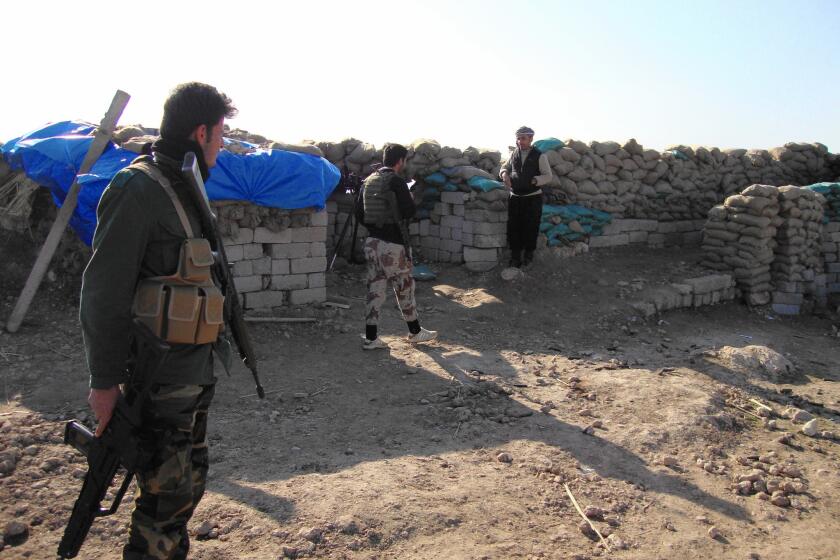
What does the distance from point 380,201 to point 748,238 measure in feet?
18.6

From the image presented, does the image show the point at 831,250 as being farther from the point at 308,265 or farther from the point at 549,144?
the point at 308,265

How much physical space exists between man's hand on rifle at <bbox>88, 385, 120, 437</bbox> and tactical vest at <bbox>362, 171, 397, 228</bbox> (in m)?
3.77

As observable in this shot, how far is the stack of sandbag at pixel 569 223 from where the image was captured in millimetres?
8836

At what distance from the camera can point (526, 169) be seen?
802 centimetres

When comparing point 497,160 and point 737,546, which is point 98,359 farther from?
point 497,160

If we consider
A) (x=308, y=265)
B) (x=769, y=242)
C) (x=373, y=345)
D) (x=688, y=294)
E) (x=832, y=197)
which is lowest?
(x=373, y=345)

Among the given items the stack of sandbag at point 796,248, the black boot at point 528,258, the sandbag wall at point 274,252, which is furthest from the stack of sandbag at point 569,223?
the sandbag wall at point 274,252

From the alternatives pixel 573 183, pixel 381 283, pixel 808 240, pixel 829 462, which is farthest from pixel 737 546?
pixel 808 240

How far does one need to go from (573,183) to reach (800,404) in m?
4.42

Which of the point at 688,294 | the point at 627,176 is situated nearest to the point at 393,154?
the point at 688,294

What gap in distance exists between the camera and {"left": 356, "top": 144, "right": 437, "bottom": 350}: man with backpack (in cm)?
564

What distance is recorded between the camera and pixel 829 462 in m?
4.32

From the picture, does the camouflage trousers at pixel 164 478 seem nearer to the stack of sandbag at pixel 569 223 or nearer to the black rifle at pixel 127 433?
the black rifle at pixel 127 433

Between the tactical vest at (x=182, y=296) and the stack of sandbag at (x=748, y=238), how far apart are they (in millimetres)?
8224
